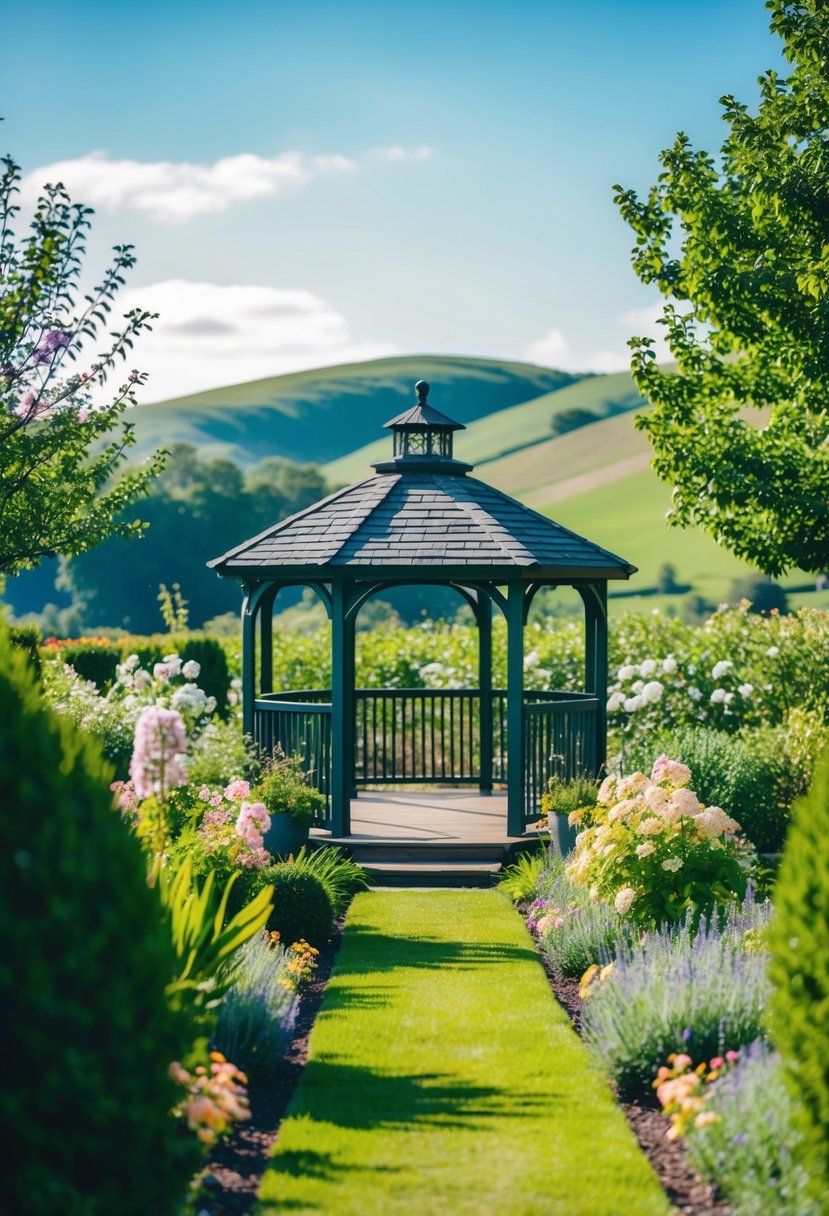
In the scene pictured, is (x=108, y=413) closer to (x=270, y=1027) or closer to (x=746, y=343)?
(x=746, y=343)

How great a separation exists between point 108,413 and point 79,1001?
883cm

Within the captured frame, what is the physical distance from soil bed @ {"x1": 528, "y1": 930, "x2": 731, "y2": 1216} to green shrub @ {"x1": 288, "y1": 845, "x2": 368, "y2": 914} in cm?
396

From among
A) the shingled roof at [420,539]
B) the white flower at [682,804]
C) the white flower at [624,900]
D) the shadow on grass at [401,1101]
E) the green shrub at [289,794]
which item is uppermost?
the shingled roof at [420,539]

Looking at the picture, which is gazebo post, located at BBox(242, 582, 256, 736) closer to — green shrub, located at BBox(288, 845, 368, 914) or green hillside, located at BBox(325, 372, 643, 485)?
green shrub, located at BBox(288, 845, 368, 914)

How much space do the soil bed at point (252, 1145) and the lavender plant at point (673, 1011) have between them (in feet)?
4.98

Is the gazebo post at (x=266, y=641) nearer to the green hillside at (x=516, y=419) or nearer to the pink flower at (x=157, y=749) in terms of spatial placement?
the pink flower at (x=157, y=749)

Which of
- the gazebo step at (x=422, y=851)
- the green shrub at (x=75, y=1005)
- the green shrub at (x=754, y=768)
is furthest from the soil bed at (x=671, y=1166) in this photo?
the green shrub at (x=754, y=768)

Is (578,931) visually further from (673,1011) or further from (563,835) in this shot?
(563,835)

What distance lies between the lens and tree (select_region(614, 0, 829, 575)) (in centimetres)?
1176

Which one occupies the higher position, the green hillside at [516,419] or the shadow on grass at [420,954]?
the green hillside at [516,419]

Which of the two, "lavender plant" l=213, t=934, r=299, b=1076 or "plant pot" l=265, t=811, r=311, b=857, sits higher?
"plant pot" l=265, t=811, r=311, b=857

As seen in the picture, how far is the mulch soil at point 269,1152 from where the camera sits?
4.84 meters

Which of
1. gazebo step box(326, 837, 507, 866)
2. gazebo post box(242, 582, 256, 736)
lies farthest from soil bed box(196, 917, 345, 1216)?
gazebo post box(242, 582, 256, 736)

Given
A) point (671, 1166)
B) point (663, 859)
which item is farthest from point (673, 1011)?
point (663, 859)
